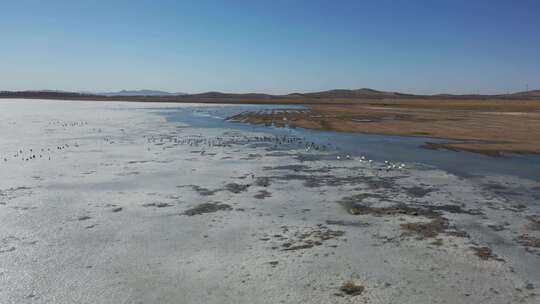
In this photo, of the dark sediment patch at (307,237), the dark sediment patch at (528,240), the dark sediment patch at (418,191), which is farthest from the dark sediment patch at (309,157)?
the dark sediment patch at (528,240)

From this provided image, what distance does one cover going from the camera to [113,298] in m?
5.94

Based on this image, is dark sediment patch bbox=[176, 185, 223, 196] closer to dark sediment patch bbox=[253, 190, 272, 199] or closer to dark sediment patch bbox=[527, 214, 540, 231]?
dark sediment patch bbox=[253, 190, 272, 199]

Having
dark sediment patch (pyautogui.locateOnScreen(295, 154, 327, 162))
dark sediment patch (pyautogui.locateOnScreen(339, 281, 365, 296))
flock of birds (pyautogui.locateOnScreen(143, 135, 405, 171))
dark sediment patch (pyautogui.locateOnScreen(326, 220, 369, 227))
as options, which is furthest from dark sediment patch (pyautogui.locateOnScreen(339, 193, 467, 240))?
flock of birds (pyautogui.locateOnScreen(143, 135, 405, 171))

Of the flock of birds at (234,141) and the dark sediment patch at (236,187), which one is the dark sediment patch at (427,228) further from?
the flock of birds at (234,141)

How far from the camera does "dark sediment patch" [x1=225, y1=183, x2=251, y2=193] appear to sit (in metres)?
12.3

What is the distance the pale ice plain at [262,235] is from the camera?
20.4 ft

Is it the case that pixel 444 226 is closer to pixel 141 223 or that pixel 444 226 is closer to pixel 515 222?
pixel 515 222

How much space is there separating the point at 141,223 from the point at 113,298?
3384 mm

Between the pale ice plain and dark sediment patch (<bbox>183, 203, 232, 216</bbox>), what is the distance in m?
0.05

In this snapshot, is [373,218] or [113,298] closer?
[113,298]

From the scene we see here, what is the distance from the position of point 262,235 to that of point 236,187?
423 cm

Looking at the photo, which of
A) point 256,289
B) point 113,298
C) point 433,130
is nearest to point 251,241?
point 256,289

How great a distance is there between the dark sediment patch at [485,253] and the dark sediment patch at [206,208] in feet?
17.1

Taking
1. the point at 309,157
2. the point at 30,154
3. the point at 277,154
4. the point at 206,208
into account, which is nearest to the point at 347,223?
the point at 206,208
